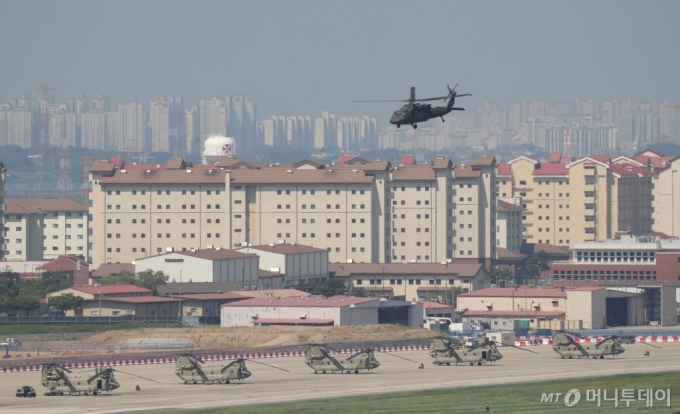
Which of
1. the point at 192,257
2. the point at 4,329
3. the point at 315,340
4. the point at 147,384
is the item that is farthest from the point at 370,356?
the point at 192,257

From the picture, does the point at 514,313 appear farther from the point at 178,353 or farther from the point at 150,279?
the point at 178,353

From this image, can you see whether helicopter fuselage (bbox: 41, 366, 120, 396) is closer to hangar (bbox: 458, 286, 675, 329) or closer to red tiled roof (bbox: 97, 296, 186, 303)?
red tiled roof (bbox: 97, 296, 186, 303)

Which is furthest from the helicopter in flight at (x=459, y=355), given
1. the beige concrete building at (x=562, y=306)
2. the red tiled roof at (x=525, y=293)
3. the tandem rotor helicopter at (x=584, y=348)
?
the red tiled roof at (x=525, y=293)

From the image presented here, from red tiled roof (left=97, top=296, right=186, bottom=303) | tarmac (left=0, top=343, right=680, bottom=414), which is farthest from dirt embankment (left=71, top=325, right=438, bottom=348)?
red tiled roof (left=97, top=296, right=186, bottom=303)

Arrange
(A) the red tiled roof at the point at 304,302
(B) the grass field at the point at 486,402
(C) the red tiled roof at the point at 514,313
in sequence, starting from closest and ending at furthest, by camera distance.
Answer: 1. (B) the grass field at the point at 486,402
2. (A) the red tiled roof at the point at 304,302
3. (C) the red tiled roof at the point at 514,313

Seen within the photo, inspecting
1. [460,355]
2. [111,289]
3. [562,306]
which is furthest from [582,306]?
[460,355]

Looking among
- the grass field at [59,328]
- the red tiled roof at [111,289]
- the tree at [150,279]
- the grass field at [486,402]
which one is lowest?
the grass field at [59,328]

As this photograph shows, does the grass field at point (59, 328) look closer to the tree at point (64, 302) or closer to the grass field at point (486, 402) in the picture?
the tree at point (64, 302)
